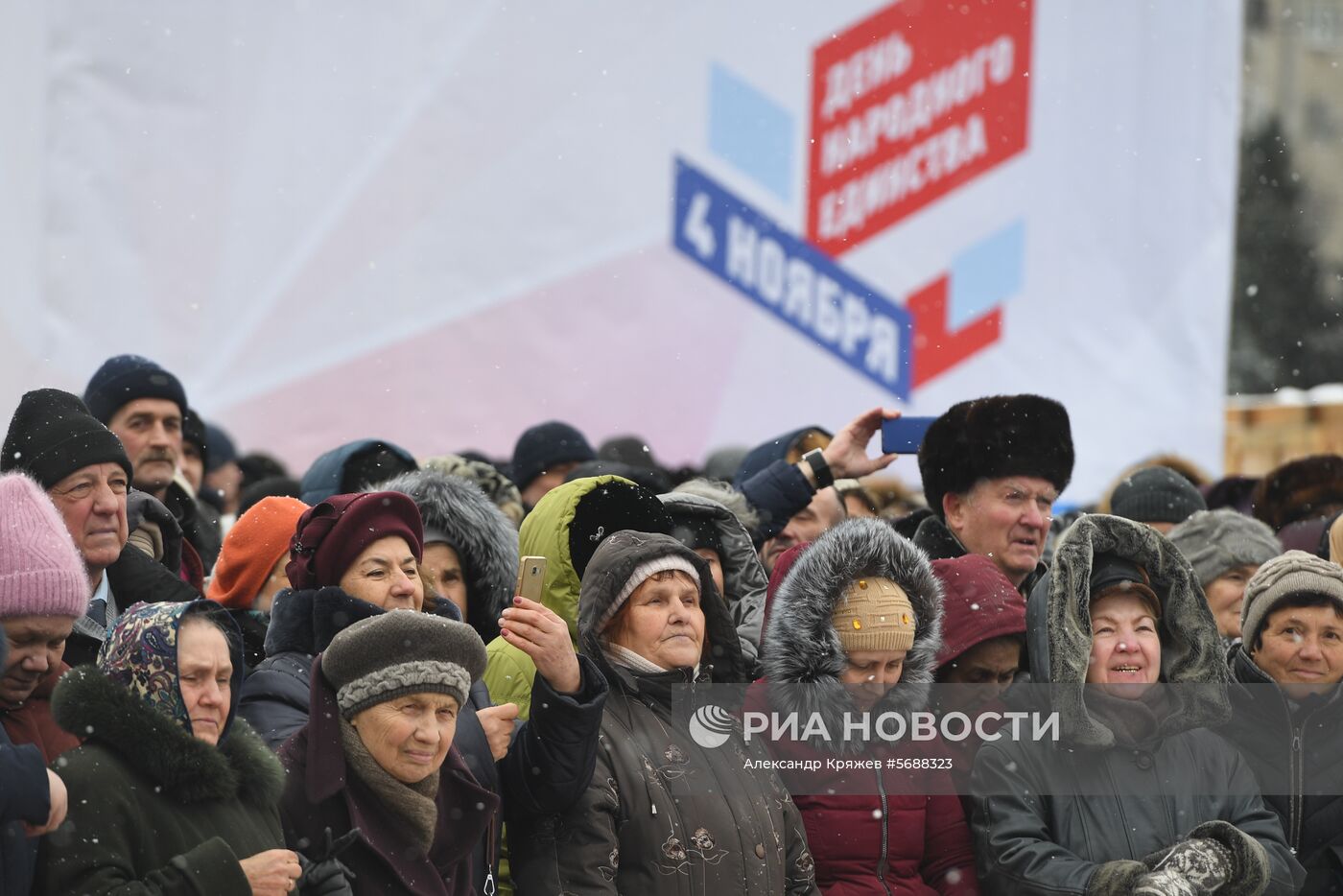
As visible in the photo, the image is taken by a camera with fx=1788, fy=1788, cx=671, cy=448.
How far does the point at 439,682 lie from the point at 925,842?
1404mm

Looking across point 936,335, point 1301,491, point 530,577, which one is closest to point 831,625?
point 530,577

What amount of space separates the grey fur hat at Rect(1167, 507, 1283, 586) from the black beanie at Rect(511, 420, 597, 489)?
2379 millimetres

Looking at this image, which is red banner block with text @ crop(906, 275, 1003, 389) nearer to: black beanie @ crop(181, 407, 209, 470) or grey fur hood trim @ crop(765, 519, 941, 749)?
black beanie @ crop(181, 407, 209, 470)

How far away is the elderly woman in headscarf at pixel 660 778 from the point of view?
380cm

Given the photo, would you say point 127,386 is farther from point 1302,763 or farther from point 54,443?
point 1302,763

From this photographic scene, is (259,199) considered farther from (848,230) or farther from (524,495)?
(848,230)

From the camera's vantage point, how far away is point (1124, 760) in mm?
4293

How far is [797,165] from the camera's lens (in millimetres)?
9680

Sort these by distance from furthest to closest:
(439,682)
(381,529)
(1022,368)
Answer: (1022,368) < (381,529) < (439,682)

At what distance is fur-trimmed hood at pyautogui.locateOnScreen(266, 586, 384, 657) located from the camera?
387 centimetres

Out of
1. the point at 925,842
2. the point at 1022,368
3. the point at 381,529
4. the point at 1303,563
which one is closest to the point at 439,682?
the point at 381,529

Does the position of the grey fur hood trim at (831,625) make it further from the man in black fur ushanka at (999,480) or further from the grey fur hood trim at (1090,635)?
the man in black fur ushanka at (999,480)

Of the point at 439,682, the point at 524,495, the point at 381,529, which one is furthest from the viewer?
the point at 524,495

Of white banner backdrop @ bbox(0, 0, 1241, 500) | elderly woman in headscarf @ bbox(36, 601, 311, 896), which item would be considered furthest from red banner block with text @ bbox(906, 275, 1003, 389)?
elderly woman in headscarf @ bbox(36, 601, 311, 896)
